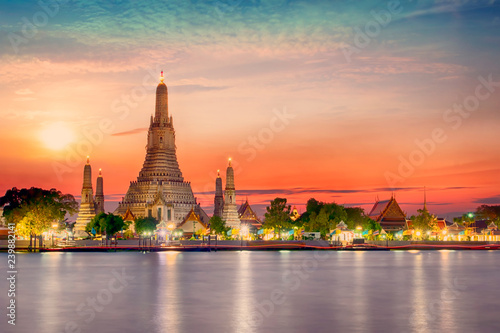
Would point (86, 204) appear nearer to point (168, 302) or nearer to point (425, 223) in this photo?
point (425, 223)

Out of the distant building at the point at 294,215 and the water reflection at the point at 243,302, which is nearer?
the water reflection at the point at 243,302

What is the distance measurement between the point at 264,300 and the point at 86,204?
106642mm

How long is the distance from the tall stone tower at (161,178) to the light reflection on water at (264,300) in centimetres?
7725

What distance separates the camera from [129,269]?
71375 mm

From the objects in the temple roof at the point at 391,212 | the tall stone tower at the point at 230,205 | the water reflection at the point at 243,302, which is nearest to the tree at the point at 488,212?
the temple roof at the point at 391,212

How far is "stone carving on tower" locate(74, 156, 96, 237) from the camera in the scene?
472ft

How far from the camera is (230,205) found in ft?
470

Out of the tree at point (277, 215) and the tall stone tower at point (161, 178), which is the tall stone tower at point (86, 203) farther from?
the tree at point (277, 215)

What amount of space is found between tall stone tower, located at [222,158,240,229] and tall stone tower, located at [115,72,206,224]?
38.1 ft

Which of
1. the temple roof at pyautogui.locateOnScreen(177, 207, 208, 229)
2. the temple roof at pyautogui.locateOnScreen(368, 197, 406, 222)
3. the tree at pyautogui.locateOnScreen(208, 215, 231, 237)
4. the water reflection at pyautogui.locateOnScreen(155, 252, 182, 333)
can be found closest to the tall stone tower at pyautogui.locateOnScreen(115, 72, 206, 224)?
the temple roof at pyautogui.locateOnScreen(177, 207, 208, 229)

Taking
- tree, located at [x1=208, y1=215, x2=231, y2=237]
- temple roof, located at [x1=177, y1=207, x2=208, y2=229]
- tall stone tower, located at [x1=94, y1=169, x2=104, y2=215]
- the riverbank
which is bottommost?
the riverbank

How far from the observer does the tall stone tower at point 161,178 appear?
489 ft

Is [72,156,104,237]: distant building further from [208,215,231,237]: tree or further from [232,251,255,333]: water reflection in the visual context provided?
[232,251,255,333]: water reflection

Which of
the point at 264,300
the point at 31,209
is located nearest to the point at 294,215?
the point at 31,209
